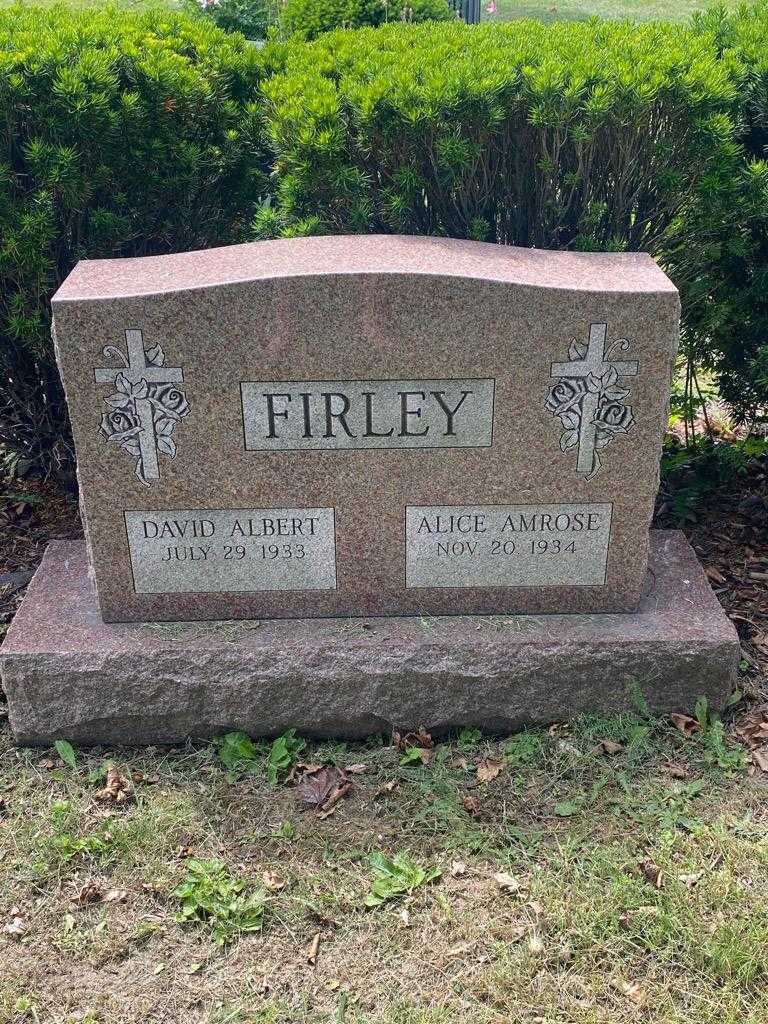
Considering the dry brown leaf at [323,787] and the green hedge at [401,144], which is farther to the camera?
the green hedge at [401,144]

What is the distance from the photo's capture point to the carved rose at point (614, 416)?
3.22 meters

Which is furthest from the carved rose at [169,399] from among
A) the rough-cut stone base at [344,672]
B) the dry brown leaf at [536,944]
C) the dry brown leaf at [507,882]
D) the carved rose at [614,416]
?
the dry brown leaf at [536,944]

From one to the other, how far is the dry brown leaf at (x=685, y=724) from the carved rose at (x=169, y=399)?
1861 millimetres

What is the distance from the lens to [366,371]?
317cm

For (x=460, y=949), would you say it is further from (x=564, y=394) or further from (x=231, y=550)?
(x=564, y=394)

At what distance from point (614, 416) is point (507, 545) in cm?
54

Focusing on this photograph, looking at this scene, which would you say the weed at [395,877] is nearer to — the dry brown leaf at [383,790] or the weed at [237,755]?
the dry brown leaf at [383,790]

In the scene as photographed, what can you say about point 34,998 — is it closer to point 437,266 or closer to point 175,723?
point 175,723

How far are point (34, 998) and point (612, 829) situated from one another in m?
1.64

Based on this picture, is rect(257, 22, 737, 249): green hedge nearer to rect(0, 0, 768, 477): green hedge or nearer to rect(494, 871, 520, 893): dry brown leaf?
rect(0, 0, 768, 477): green hedge

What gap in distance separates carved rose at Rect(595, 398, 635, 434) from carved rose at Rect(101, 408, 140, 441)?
1.43m

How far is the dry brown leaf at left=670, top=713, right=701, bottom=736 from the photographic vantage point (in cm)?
339

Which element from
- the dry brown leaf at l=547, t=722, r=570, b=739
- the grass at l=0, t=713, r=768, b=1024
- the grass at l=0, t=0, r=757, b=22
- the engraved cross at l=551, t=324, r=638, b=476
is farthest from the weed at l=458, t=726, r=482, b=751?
the grass at l=0, t=0, r=757, b=22

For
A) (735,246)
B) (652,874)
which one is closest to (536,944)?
(652,874)
